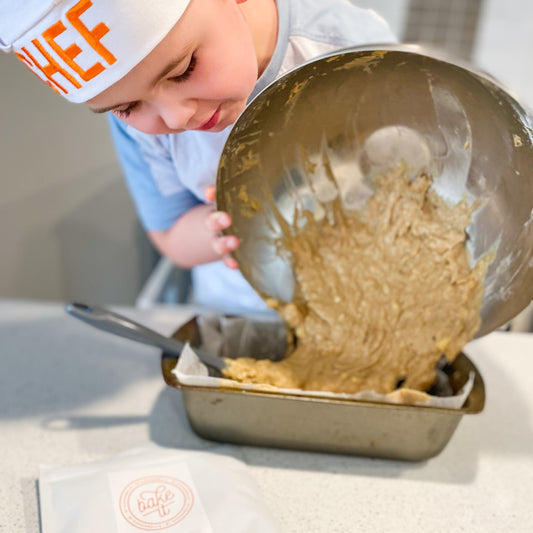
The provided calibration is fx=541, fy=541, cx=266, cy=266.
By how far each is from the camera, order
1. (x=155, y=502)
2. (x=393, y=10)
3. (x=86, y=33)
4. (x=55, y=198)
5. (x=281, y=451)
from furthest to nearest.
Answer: (x=393, y=10) < (x=55, y=198) < (x=281, y=451) < (x=155, y=502) < (x=86, y=33)

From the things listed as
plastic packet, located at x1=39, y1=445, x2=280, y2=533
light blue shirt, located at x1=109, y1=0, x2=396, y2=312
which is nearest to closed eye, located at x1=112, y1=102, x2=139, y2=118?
light blue shirt, located at x1=109, y1=0, x2=396, y2=312

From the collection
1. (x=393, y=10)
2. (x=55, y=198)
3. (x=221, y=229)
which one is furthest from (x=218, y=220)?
(x=393, y=10)

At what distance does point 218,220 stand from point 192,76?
0.75ft

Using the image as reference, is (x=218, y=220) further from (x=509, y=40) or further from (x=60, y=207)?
(x=509, y=40)

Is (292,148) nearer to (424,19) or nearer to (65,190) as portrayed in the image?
(65,190)

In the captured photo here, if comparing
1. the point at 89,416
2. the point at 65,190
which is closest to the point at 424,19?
the point at 65,190

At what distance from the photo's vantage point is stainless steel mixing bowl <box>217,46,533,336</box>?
0.54 m

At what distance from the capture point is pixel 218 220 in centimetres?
66

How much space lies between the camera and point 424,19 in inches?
86.1

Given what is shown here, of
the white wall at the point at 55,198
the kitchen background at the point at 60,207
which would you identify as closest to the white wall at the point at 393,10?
the kitchen background at the point at 60,207

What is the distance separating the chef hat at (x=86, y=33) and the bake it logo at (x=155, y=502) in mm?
382

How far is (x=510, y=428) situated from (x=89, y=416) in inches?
21.3

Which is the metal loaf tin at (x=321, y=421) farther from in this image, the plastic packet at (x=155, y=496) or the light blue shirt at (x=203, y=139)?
the light blue shirt at (x=203, y=139)

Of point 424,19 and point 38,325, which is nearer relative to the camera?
point 38,325
